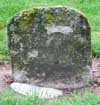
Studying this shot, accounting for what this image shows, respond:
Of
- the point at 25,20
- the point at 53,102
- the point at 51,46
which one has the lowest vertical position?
the point at 53,102

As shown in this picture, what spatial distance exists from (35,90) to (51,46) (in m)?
0.76

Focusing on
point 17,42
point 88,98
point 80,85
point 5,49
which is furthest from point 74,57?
point 5,49

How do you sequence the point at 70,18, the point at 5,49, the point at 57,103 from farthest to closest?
the point at 5,49 < the point at 70,18 < the point at 57,103

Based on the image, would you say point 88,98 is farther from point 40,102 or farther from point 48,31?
point 48,31

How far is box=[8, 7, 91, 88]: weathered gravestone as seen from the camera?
675cm

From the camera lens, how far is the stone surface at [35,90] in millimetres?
6406

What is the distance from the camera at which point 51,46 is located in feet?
22.5

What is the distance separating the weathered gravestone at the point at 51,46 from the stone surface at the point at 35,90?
0.13 metres

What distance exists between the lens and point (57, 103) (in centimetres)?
565

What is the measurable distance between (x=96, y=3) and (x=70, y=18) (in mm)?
6171

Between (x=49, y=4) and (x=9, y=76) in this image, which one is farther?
(x=49, y=4)

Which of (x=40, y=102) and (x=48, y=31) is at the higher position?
(x=48, y=31)

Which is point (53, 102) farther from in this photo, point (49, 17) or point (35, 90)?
point (49, 17)

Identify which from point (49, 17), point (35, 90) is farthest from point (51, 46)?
point (35, 90)
